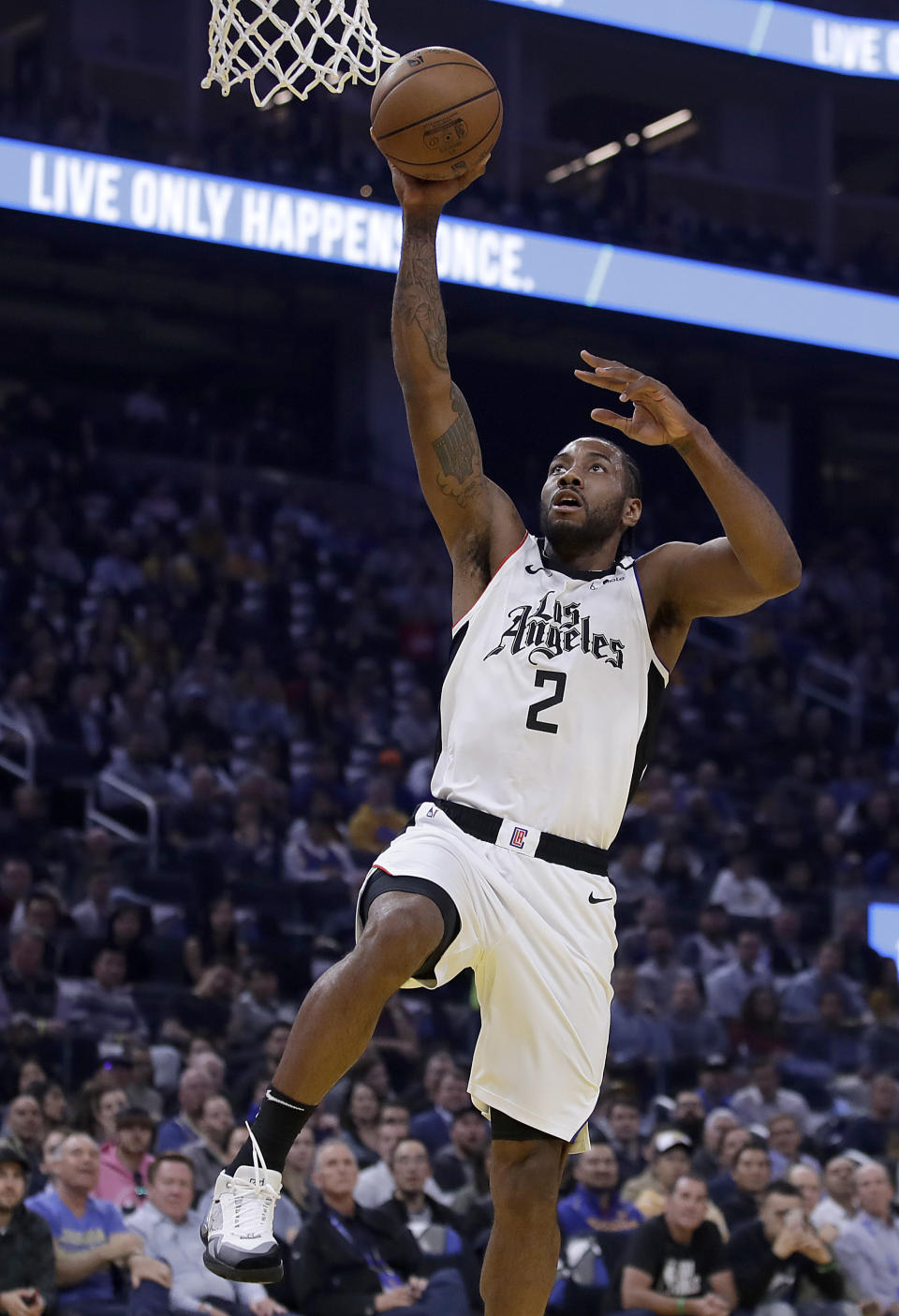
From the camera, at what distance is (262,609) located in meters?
17.3

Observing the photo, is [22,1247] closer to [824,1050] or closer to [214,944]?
[214,944]

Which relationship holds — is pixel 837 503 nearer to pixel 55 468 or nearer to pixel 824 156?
pixel 824 156

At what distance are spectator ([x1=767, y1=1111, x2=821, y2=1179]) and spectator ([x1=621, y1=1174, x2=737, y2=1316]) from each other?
66.7 inches

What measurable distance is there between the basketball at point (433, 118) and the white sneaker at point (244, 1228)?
8.57 feet

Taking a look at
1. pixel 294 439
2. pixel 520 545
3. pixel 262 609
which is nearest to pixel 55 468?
pixel 262 609

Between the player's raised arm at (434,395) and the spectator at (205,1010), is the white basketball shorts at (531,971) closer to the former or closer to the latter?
the player's raised arm at (434,395)

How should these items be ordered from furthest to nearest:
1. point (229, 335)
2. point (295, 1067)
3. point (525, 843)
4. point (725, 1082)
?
point (229, 335) → point (725, 1082) → point (525, 843) → point (295, 1067)

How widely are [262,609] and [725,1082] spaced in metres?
7.13

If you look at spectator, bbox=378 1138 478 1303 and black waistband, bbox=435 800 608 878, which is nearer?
black waistband, bbox=435 800 608 878

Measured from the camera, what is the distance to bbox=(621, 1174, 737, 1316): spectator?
910cm

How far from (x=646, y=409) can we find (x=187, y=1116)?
5.74 meters

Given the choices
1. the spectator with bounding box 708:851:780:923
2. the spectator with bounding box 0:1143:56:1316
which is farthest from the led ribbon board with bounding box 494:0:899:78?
the spectator with bounding box 0:1143:56:1316

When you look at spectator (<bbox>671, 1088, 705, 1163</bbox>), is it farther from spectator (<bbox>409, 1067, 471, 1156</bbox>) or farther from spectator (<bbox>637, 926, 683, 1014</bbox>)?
spectator (<bbox>637, 926, 683, 1014</bbox>)

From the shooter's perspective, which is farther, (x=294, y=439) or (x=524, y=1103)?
(x=294, y=439)
